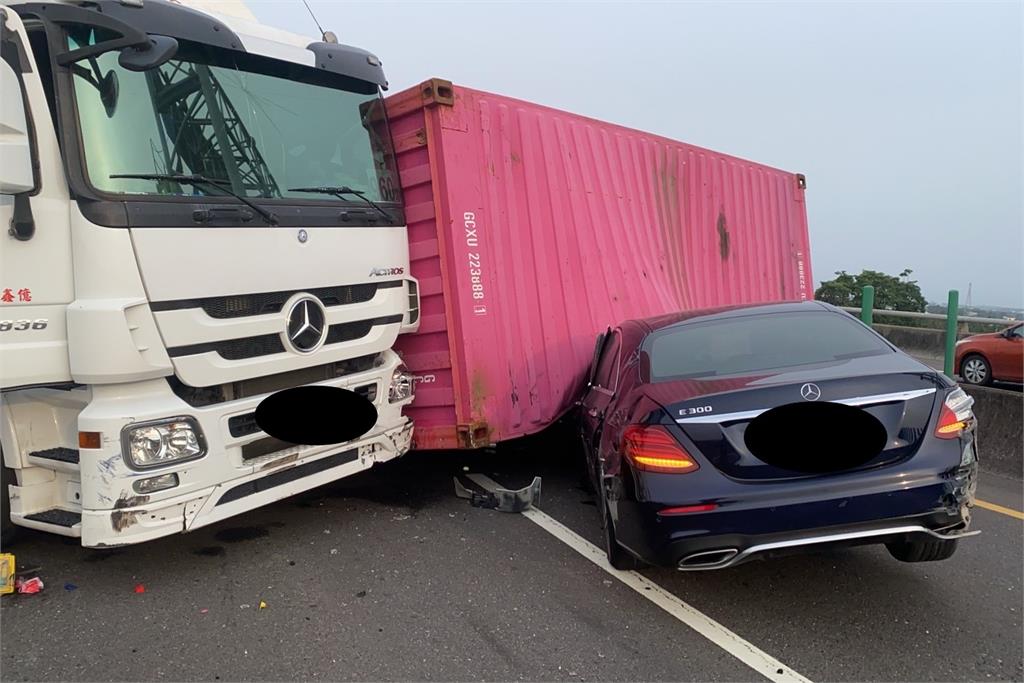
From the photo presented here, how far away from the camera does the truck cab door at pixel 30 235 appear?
125 inches

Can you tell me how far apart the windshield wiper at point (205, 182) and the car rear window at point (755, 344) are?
2.25m

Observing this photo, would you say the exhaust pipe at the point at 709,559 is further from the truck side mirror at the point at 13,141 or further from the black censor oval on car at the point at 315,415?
the truck side mirror at the point at 13,141

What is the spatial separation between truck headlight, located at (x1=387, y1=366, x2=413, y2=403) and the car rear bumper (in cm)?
226

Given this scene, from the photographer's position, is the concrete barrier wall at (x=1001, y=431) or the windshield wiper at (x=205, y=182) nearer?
the windshield wiper at (x=205, y=182)

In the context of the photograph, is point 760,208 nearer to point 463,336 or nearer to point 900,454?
point 463,336

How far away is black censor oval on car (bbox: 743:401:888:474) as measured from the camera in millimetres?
3051

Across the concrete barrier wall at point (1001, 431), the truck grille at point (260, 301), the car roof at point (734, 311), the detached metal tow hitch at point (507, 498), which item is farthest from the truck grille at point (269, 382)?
the concrete barrier wall at point (1001, 431)

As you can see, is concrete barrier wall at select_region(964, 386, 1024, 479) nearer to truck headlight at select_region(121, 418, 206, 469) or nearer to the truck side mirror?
truck headlight at select_region(121, 418, 206, 469)

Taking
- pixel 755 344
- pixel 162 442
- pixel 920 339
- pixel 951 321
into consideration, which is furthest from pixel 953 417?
pixel 920 339

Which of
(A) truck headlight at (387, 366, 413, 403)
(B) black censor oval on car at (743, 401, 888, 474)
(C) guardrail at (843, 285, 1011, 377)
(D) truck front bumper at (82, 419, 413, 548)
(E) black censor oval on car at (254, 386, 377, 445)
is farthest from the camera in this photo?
(C) guardrail at (843, 285, 1011, 377)

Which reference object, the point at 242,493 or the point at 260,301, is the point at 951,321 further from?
the point at 242,493

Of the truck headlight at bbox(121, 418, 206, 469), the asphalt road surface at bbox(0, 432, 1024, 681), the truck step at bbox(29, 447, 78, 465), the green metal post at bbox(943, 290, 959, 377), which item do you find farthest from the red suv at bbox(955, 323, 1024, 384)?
the truck step at bbox(29, 447, 78, 465)

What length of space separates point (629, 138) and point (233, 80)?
13.2 feet

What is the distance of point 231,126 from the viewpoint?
390cm
